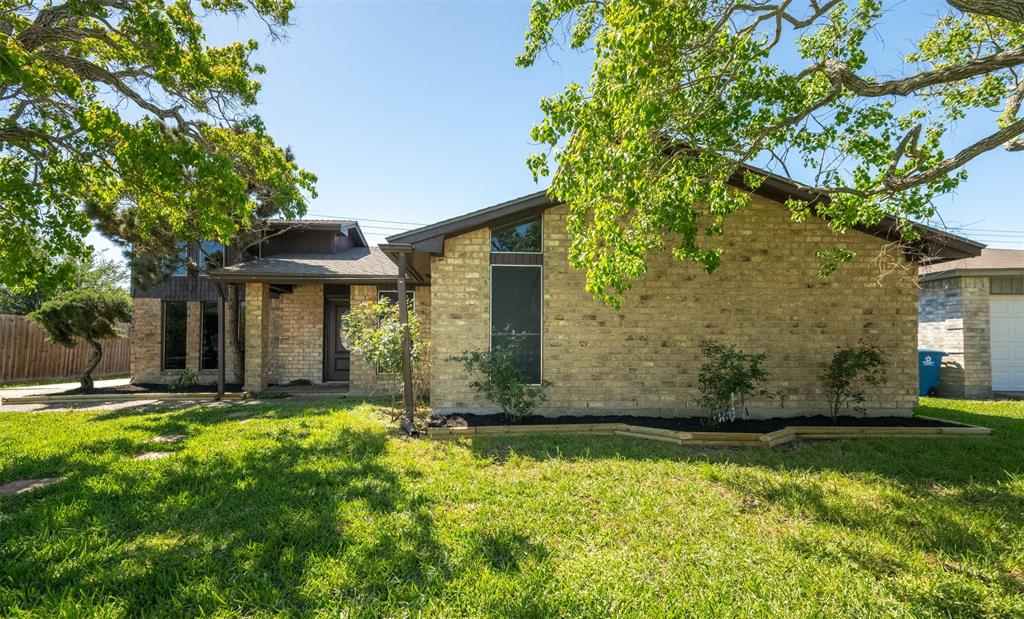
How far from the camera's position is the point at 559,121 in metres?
4.90

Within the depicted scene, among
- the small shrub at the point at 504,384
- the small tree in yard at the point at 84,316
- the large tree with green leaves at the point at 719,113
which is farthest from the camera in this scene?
the small tree in yard at the point at 84,316

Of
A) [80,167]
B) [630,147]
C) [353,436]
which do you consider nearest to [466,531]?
[353,436]

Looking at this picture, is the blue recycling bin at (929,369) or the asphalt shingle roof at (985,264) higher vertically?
the asphalt shingle roof at (985,264)

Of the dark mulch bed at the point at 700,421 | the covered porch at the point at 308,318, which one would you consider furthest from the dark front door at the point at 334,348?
the dark mulch bed at the point at 700,421

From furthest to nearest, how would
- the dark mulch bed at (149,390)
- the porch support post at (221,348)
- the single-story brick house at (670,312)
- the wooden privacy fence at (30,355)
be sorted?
the wooden privacy fence at (30,355) → the dark mulch bed at (149,390) → the porch support post at (221,348) → the single-story brick house at (670,312)

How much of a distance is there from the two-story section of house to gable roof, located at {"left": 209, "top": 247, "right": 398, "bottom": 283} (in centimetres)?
3

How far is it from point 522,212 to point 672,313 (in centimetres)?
322

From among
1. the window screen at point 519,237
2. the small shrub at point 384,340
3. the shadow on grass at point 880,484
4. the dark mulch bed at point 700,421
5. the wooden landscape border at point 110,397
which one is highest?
the window screen at point 519,237

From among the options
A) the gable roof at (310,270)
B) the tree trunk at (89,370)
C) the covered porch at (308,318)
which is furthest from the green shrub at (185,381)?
the gable roof at (310,270)

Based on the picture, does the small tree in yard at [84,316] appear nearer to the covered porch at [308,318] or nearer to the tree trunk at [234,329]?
the tree trunk at [234,329]

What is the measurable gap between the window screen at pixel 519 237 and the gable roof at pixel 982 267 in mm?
9617

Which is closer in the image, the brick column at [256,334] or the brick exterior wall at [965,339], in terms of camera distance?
the brick exterior wall at [965,339]

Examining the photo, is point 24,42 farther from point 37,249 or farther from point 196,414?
point 196,414

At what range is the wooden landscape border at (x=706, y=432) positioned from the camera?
6316 millimetres
